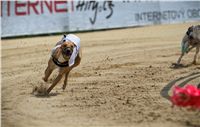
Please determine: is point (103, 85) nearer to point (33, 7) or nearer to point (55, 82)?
point (55, 82)

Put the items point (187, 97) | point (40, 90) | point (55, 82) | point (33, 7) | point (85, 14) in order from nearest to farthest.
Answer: point (187, 97) < point (55, 82) < point (40, 90) < point (33, 7) < point (85, 14)

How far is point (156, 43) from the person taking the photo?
13391 mm

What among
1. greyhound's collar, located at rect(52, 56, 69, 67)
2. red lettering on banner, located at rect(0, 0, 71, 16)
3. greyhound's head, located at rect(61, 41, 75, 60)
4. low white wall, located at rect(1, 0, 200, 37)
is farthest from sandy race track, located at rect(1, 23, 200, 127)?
red lettering on banner, located at rect(0, 0, 71, 16)

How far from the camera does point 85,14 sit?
52.8 feet

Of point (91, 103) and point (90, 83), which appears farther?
point (90, 83)

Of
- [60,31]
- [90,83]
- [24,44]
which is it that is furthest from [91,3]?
[90,83]

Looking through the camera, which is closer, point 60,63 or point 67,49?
point 67,49

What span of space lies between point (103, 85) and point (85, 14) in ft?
27.1

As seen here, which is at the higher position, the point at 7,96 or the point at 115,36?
the point at 115,36

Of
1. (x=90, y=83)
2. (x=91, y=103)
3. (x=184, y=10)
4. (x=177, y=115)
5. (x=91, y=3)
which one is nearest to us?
(x=177, y=115)

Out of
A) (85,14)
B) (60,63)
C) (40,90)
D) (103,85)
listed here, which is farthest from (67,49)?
(85,14)

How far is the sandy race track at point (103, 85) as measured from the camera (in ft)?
19.6

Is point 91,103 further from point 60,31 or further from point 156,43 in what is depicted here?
point 60,31

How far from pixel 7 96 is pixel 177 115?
2976 millimetres
